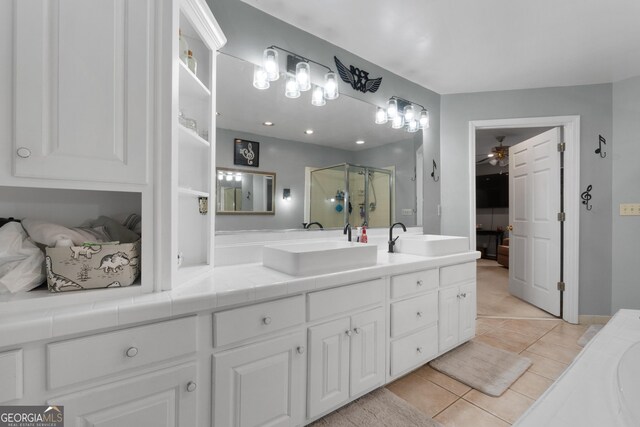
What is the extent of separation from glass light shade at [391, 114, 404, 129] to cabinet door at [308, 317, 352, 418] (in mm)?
1781

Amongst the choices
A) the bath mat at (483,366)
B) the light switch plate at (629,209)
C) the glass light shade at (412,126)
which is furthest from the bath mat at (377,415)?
the light switch plate at (629,209)

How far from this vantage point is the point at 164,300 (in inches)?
36.7

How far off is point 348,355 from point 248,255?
2.68ft

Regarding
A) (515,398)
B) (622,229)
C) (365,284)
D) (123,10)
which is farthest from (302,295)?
(622,229)

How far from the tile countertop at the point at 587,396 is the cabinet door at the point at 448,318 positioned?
1.18 meters

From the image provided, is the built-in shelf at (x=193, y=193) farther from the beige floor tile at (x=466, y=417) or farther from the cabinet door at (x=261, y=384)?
the beige floor tile at (x=466, y=417)

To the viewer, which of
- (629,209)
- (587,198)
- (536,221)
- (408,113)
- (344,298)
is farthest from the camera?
(536,221)

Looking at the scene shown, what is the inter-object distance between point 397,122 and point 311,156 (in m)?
1.00

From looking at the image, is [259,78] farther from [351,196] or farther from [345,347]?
[345,347]

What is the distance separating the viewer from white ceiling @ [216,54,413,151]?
1.64 metres

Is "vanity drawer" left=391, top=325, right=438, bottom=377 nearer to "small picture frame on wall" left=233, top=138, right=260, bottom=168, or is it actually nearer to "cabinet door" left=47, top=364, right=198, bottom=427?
"cabinet door" left=47, top=364, right=198, bottom=427

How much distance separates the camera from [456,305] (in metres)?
2.07

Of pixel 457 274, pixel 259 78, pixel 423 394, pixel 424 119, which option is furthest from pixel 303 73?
pixel 423 394

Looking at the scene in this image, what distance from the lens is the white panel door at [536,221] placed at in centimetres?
295
